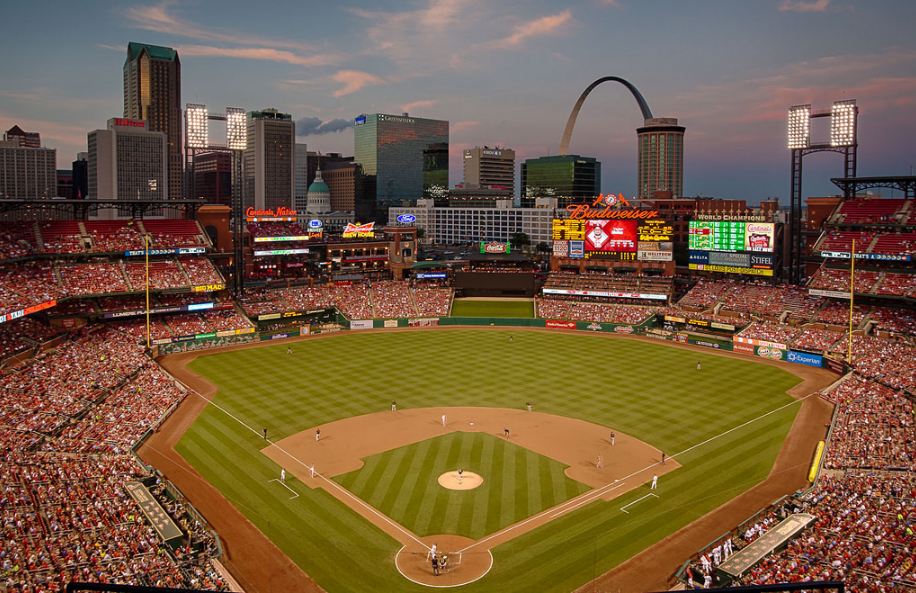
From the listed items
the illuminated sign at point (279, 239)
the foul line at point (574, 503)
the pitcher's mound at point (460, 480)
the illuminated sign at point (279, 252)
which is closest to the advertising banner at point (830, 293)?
the foul line at point (574, 503)

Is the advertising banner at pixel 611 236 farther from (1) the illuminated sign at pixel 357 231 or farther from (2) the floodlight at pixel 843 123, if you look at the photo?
(1) the illuminated sign at pixel 357 231

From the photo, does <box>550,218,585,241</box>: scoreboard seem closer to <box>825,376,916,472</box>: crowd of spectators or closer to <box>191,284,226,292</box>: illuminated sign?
<box>191,284,226,292</box>: illuminated sign

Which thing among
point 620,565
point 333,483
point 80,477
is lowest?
point 620,565

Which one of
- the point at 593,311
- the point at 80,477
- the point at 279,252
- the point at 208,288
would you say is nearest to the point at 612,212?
the point at 593,311

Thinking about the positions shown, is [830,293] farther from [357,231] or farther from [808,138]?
[357,231]

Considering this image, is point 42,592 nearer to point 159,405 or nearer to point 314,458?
point 314,458

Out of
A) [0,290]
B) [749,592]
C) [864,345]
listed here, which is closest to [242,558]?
[749,592]
